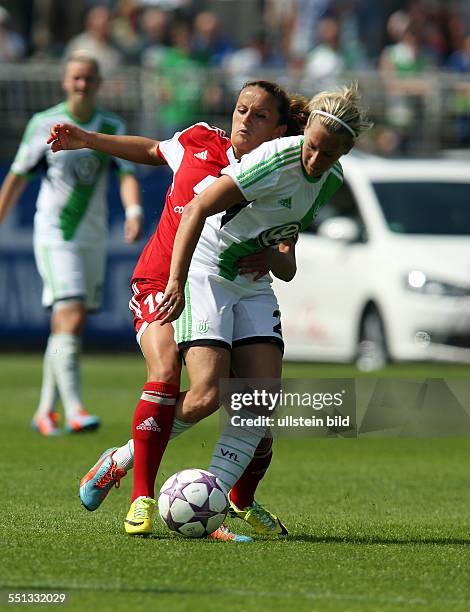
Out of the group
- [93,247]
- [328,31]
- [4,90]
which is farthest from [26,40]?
[93,247]

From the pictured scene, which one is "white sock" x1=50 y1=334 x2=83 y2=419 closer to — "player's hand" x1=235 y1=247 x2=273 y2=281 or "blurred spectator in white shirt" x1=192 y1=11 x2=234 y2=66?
"player's hand" x1=235 y1=247 x2=273 y2=281

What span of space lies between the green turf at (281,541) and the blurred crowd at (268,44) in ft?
28.7

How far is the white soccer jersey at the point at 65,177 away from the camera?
11203mm

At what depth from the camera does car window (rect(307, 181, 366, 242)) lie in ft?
56.5

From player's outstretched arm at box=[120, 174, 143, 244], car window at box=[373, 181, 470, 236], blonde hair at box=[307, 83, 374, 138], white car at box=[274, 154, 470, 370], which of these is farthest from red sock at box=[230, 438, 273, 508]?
car window at box=[373, 181, 470, 236]

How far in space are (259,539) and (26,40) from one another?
1634 centimetres

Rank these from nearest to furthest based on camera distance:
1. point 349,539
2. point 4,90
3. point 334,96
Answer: point 334,96
point 349,539
point 4,90

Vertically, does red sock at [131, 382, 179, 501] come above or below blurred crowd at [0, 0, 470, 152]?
below

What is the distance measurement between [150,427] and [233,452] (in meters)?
0.38

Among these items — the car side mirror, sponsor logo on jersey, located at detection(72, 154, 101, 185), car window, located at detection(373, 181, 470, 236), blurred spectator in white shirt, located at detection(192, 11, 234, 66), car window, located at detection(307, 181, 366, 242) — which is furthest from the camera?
blurred spectator in white shirt, located at detection(192, 11, 234, 66)

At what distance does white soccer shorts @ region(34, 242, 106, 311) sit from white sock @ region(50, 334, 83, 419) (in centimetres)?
29

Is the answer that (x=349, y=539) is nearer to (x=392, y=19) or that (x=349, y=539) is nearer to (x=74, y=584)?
(x=74, y=584)

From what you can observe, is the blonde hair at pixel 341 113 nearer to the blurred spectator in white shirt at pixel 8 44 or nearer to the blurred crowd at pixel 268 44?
the blurred crowd at pixel 268 44

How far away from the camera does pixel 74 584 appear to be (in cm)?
542
